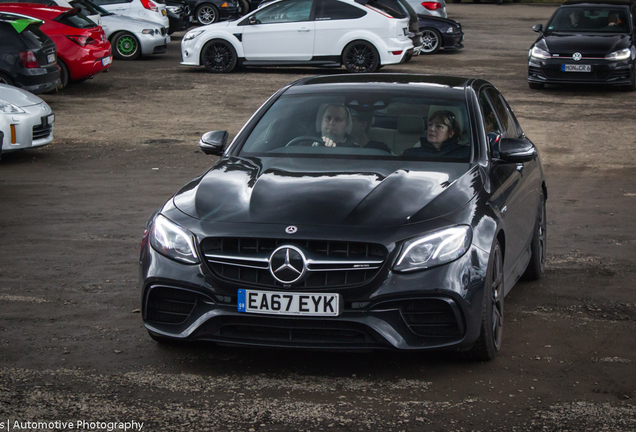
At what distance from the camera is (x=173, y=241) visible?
15.4 feet

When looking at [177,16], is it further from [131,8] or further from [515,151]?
[515,151]

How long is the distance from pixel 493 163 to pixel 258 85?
13.9 meters

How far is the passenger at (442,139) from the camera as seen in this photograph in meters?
5.59

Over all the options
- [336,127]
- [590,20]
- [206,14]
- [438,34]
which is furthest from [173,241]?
[206,14]

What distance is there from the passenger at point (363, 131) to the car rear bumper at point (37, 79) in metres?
10.5

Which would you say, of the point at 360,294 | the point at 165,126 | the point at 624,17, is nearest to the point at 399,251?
the point at 360,294

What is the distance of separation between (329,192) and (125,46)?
19.2m

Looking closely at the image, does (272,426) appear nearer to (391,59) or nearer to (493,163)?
(493,163)

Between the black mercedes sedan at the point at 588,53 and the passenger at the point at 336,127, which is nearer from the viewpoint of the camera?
the passenger at the point at 336,127

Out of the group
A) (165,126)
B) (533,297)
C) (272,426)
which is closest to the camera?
(272,426)

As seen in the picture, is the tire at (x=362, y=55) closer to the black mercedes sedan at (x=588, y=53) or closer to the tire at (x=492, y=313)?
the black mercedes sedan at (x=588, y=53)

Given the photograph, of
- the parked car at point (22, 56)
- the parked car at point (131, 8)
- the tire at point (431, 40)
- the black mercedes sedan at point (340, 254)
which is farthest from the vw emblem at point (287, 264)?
the tire at point (431, 40)

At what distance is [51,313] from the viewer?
570 cm

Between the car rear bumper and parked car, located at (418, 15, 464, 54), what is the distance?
12.5 metres
